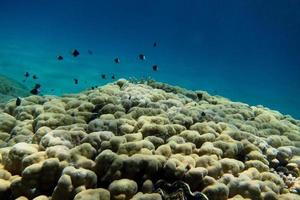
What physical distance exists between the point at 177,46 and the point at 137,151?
81.2 metres

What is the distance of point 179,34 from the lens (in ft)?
301

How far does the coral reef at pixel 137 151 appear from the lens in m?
5.93

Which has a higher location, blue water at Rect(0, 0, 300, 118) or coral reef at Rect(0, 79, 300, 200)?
blue water at Rect(0, 0, 300, 118)

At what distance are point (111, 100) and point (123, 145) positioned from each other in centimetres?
242

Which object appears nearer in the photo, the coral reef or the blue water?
the coral reef

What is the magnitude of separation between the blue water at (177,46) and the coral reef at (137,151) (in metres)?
35.1

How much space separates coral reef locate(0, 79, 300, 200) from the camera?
5.93 meters

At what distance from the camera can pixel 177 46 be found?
86500 millimetres

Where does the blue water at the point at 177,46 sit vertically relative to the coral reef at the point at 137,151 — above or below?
above

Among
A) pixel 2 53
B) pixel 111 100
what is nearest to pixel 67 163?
pixel 111 100

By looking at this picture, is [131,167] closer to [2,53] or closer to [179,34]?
[2,53]

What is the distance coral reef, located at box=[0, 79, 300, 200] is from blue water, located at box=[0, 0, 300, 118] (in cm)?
3512

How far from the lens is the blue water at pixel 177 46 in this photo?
50219mm

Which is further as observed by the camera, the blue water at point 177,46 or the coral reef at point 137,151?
the blue water at point 177,46
